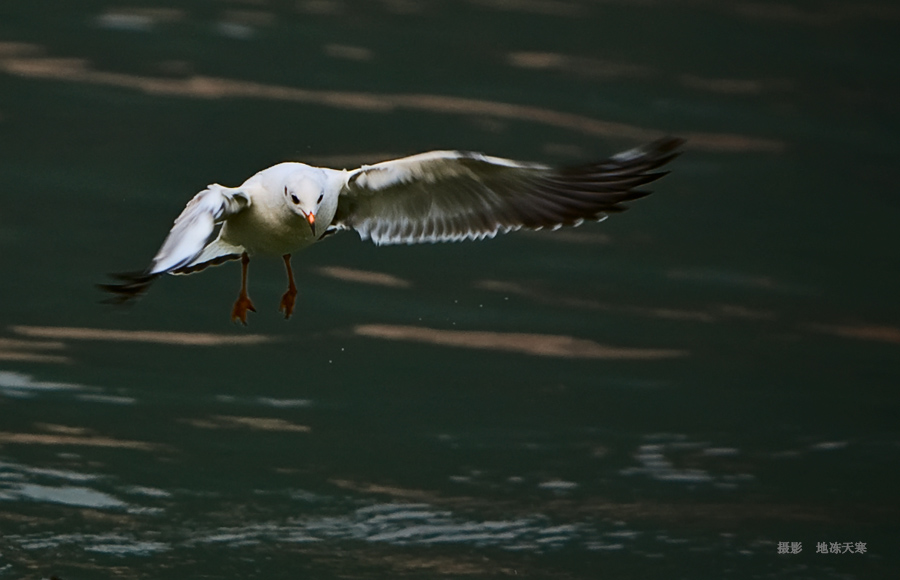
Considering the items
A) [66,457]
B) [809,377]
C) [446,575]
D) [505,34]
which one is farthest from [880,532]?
[505,34]

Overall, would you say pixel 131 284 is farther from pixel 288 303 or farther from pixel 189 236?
pixel 288 303

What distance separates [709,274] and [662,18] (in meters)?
2.25

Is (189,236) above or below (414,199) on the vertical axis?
below

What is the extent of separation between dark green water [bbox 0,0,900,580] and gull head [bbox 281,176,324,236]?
1.37 meters

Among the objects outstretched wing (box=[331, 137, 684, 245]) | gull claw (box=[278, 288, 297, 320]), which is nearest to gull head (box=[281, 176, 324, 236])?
outstretched wing (box=[331, 137, 684, 245])

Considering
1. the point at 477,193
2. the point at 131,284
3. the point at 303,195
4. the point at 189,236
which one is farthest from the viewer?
the point at 477,193

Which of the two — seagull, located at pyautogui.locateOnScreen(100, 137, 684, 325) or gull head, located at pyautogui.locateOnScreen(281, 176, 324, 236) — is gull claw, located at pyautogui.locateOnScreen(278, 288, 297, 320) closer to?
seagull, located at pyautogui.locateOnScreen(100, 137, 684, 325)

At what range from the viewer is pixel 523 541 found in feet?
20.0

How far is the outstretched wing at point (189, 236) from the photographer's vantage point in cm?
445

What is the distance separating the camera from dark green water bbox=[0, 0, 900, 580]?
612 centimetres

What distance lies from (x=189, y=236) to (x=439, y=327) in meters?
2.71

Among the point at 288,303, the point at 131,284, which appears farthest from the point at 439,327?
the point at 131,284

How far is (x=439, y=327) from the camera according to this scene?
7.20 metres

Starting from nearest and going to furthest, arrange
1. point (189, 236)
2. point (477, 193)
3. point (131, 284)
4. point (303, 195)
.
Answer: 1. point (189, 236)
2. point (131, 284)
3. point (303, 195)
4. point (477, 193)
